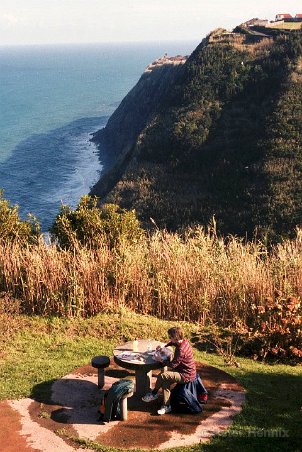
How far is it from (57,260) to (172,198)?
43.6m

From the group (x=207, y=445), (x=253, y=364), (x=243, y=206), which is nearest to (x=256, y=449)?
(x=207, y=445)

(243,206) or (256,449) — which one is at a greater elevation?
(256,449)

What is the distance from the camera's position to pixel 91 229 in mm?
16234

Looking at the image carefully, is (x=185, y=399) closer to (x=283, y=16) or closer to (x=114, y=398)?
(x=114, y=398)

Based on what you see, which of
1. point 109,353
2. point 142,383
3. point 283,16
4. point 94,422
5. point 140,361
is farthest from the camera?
point 283,16

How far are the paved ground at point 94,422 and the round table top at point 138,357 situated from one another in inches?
28.3

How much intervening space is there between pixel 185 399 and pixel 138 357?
0.99 m

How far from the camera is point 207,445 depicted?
766cm

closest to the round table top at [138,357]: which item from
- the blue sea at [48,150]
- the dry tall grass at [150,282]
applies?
the dry tall grass at [150,282]

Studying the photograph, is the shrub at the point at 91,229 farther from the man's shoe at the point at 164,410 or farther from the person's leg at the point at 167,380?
the man's shoe at the point at 164,410

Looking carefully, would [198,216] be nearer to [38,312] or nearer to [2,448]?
[38,312]

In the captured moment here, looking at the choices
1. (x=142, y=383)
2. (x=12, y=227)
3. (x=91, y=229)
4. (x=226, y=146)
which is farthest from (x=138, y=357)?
(x=226, y=146)

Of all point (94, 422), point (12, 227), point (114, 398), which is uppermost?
point (12, 227)

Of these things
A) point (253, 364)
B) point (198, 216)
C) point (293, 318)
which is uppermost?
point (293, 318)
